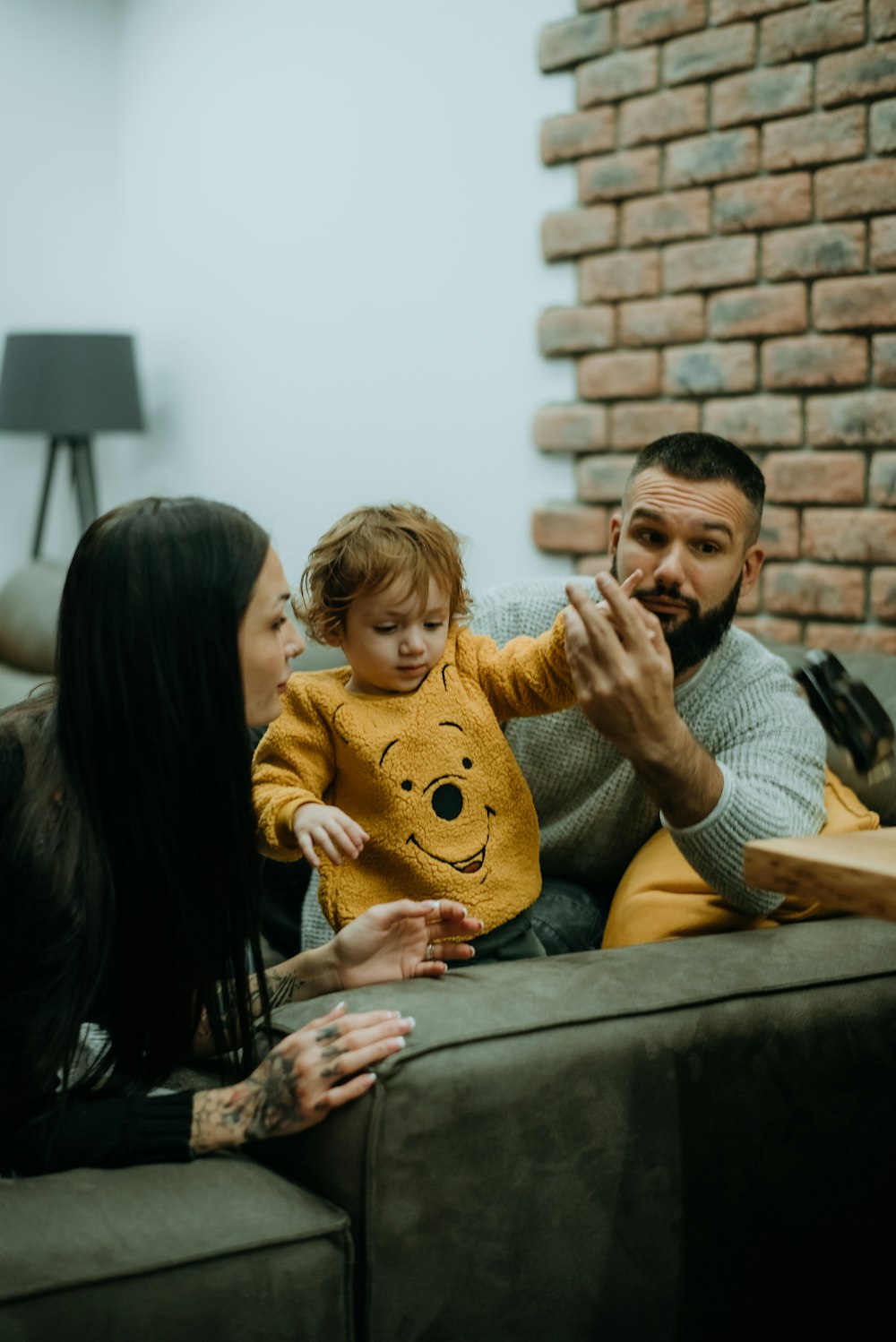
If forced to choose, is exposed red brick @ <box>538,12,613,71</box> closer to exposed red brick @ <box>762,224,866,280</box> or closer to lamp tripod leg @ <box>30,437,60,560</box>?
exposed red brick @ <box>762,224,866,280</box>

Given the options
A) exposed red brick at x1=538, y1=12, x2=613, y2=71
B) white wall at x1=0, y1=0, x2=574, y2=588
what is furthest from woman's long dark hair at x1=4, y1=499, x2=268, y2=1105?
exposed red brick at x1=538, y1=12, x2=613, y2=71

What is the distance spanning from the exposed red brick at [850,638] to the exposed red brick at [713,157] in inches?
30.1

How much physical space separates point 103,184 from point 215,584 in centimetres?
333

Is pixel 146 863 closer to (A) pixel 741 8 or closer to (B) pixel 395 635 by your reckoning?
(B) pixel 395 635

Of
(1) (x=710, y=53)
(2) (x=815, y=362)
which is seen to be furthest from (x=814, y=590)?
(1) (x=710, y=53)

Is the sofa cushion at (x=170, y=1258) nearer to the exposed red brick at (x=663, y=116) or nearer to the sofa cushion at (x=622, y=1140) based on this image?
the sofa cushion at (x=622, y=1140)

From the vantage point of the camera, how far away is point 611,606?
135 centimetres

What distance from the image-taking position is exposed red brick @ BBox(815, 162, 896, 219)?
205 cm

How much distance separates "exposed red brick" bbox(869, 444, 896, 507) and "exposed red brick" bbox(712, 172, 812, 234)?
41 centimetres

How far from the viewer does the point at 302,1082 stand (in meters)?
1.12

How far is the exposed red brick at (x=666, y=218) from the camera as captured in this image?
7.59ft

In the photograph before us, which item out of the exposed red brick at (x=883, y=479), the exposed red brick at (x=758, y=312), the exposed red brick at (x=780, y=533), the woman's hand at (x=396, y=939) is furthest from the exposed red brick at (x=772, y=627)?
the woman's hand at (x=396, y=939)

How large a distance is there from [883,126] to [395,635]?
1.22 meters

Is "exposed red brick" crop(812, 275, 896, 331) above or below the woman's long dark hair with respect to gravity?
above
